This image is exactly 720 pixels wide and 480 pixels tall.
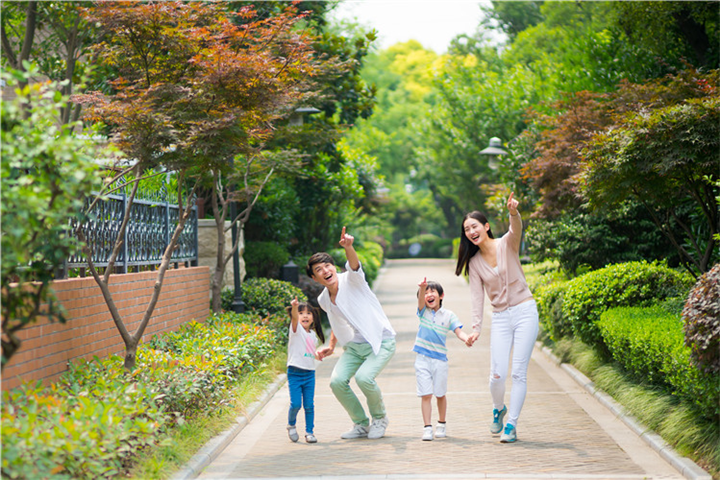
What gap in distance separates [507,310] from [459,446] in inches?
51.3

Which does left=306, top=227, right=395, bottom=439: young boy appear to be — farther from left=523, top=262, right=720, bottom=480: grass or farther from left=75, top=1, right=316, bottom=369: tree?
left=523, top=262, right=720, bottom=480: grass

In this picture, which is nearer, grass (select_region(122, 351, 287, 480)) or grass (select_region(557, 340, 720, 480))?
grass (select_region(122, 351, 287, 480))

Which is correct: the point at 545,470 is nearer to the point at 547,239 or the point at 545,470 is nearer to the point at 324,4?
the point at 547,239

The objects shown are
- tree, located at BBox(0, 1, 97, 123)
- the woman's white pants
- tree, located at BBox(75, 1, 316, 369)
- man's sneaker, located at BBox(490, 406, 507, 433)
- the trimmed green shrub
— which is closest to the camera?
the woman's white pants

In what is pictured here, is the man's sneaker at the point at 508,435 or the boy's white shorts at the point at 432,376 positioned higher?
the boy's white shorts at the point at 432,376

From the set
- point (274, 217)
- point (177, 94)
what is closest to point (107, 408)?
point (177, 94)

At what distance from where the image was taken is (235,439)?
800 centimetres

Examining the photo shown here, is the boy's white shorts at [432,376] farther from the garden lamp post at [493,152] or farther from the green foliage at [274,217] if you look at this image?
the garden lamp post at [493,152]

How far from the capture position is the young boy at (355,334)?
24.8ft

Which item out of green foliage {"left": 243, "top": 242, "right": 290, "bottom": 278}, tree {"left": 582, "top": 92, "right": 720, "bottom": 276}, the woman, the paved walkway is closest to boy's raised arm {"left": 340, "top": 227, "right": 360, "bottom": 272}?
the woman

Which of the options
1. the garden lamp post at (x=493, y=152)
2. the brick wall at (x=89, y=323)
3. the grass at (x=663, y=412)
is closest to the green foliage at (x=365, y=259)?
the garden lamp post at (x=493, y=152)

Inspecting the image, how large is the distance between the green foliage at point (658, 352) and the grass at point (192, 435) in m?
4.11

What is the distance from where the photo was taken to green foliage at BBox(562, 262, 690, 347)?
422 inches

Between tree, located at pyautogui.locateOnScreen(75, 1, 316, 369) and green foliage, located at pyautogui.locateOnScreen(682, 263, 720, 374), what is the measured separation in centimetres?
470
